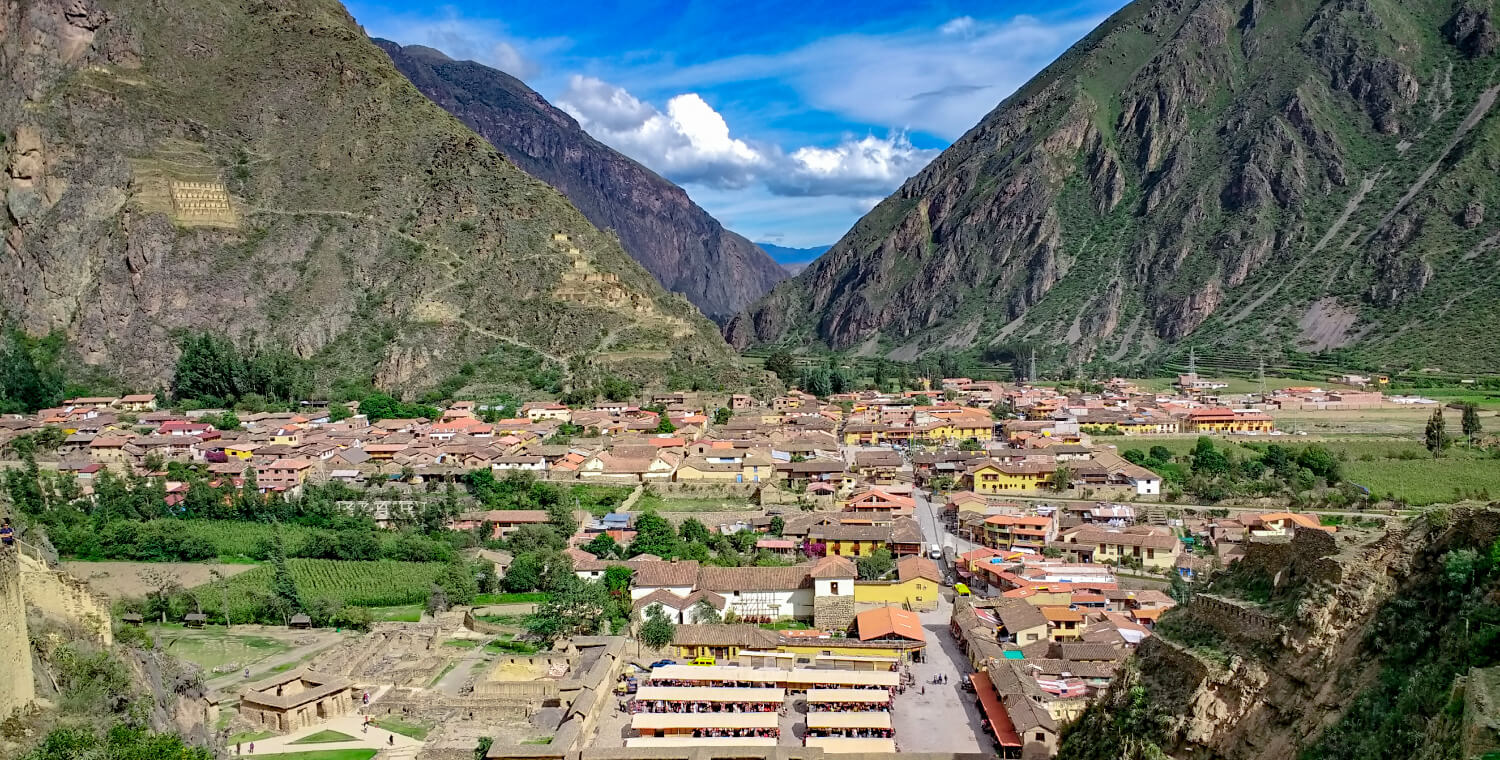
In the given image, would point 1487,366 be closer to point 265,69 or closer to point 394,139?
point 394,139

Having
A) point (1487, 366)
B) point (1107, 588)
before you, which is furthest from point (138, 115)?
point (1487, 366)

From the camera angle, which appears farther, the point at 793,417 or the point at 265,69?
the point at 265,69

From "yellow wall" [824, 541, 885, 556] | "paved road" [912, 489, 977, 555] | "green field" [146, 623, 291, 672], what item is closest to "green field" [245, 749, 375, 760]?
"green field" [146, 623, 291, 672]

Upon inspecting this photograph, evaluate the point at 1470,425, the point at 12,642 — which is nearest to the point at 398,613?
the point at 12,642

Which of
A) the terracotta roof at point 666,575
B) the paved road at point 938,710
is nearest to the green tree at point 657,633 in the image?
the terracotta roof at point 666,575

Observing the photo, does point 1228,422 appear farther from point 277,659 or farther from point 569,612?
point 277,659

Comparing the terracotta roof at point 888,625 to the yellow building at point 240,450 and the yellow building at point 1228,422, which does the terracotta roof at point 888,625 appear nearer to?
the yellow building at point 240,450
